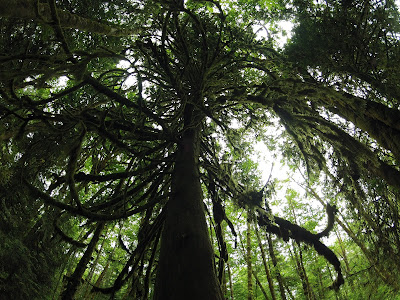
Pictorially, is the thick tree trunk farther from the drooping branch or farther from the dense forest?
the drooping branch

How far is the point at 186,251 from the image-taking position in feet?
6.26

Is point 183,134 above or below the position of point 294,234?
above

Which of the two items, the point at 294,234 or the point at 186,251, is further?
the point at 294,234

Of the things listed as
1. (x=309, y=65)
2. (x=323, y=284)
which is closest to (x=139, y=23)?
(x=309, y=65)

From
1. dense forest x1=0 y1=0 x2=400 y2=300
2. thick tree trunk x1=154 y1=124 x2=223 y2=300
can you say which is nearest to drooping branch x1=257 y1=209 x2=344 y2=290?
dense forest x1=0 y1=0 x2=400 y2=300

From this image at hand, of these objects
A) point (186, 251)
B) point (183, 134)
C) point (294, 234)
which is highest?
point (183, 134)

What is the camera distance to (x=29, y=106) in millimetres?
1906

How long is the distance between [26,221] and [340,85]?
6.27m

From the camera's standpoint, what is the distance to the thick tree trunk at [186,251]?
167cm

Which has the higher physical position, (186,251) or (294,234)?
(294,234)

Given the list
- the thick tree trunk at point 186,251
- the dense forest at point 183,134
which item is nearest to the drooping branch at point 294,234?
the dense forest at point 183,134

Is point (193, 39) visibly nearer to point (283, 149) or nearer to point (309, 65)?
point (309, 65)

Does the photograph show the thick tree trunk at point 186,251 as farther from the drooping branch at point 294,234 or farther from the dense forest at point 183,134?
the drooping branch at point 294,234

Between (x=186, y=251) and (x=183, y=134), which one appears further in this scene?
(x=183, y=134)
